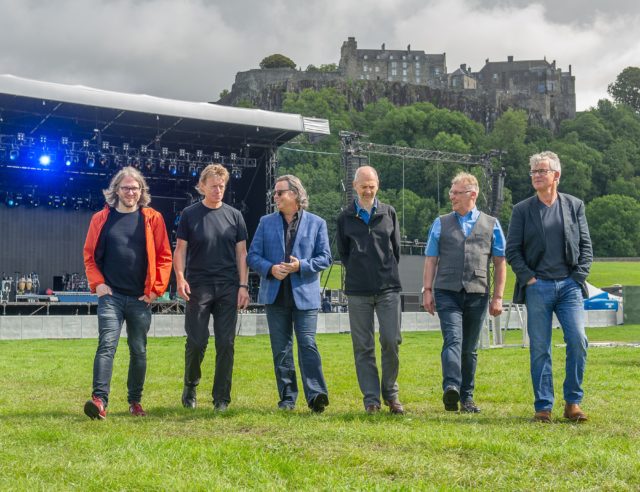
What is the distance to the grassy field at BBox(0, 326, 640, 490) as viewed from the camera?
11.3 feet

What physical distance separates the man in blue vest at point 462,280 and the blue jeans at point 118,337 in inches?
74.4

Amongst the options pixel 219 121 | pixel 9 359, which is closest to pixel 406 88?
pixel 219 121

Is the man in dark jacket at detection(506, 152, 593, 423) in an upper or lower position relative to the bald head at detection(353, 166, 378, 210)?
lower

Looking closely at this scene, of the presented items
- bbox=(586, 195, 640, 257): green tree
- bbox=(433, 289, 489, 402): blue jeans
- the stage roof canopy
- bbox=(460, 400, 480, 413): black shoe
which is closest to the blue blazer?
bbox=(433, 289, 489, 402): blue jeans

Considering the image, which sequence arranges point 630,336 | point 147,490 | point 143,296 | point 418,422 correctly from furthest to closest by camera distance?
1. point 630,336
2. point 143,296
3. point 418,422
4. point 147,490

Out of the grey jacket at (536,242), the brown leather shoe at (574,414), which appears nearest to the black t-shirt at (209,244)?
the grey jacket at (536,242)

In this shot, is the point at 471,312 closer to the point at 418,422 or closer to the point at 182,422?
the point at 418,422

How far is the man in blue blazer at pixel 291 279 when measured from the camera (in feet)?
18.9

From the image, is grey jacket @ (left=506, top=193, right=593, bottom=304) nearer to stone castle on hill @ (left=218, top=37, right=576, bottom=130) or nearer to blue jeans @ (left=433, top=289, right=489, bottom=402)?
blue jeans @ (left=433, top=289, right=489, bottom=402)

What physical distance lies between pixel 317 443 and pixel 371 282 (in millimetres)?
1665

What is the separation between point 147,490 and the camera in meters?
3.28

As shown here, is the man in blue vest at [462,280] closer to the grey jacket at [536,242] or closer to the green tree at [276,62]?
the grey jacket at [536,242]

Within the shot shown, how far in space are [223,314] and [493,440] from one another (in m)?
2.26

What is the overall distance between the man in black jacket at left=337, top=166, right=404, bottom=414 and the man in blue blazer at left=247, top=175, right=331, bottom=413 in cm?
24
